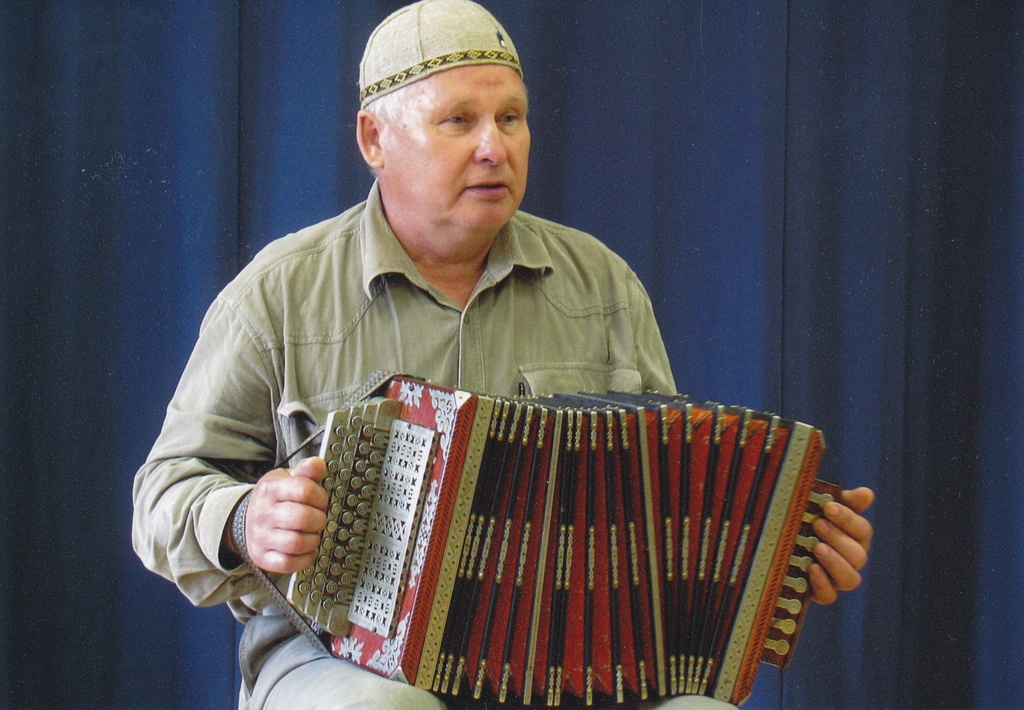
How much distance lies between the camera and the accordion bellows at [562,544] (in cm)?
144

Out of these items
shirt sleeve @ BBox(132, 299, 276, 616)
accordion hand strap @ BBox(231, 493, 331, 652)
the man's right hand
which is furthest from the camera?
shirt sleeve @ BBox(132, 299, 276, 616)

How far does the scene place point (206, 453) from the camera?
5.50 ft

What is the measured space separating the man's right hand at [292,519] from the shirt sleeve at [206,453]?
161 mm

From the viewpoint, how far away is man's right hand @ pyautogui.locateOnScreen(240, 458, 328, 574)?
1405 mm

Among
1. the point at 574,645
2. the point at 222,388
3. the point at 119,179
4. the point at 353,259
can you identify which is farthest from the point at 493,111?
the point at 119,179

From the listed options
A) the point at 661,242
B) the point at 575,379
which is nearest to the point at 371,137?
the point at 575,379

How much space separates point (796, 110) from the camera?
2543mm

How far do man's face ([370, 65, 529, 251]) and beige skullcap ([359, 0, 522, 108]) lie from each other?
0.02 metres

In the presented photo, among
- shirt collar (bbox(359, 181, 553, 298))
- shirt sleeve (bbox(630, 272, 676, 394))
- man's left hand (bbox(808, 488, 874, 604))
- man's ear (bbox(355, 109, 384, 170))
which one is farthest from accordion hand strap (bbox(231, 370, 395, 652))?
man's left hand (bbox(808, 488, 874, 604))

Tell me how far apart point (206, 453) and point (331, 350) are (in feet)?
0.79

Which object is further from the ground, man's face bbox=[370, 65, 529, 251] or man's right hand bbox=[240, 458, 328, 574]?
man's face bbox=[370, 65, 529, 251]

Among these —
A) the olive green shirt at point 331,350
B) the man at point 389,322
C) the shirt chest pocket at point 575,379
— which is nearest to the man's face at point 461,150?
the man at point 389,322

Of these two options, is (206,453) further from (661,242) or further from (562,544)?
(661,242)

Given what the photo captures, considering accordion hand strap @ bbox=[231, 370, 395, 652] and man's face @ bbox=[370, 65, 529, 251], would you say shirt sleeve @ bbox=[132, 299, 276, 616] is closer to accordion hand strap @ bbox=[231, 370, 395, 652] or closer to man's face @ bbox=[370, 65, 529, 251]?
accordion hand strap @ bbox=[231, 370, 395, 652]
